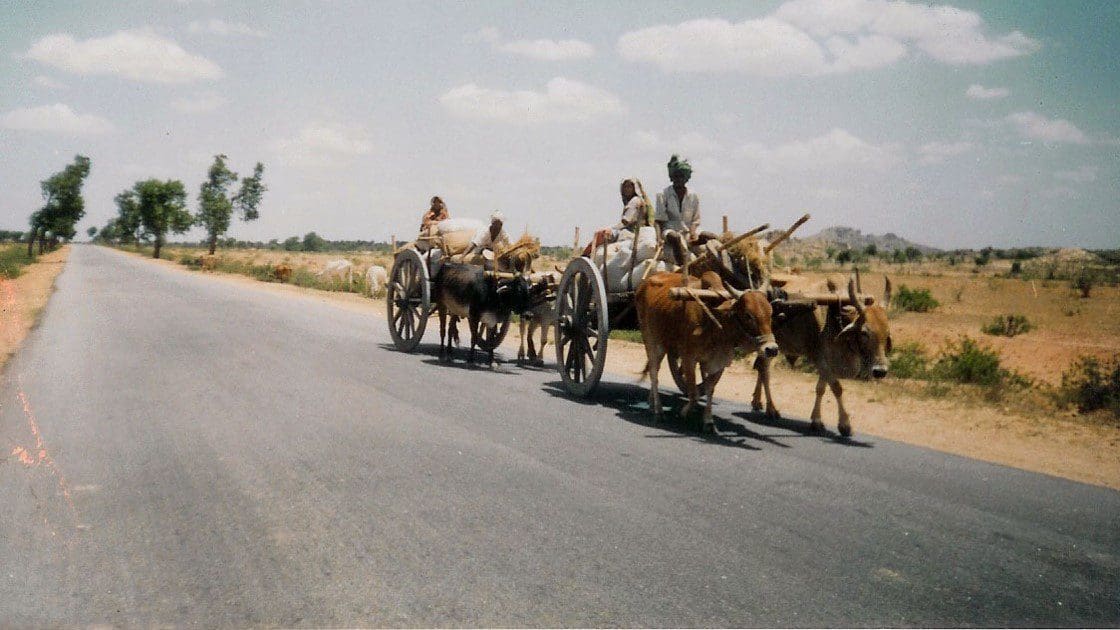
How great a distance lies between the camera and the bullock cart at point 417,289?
12.0 m

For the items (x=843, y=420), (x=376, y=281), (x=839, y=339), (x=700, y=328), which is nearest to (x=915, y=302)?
(x=376, y=281)

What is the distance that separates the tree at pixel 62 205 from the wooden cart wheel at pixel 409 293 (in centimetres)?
8437

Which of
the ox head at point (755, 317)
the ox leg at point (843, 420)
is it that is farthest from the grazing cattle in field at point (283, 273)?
the ox leg at point (843, 420)

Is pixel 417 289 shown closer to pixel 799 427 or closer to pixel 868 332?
pixel 799 427

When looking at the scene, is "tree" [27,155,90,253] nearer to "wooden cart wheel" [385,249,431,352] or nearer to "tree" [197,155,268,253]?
"tree" [197,155,268,253]

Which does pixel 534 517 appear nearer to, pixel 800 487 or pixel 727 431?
pixel 800 487

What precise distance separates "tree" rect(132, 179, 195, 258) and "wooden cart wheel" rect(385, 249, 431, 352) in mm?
80880

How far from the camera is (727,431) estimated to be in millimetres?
7379

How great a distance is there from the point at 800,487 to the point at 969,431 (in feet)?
13.6

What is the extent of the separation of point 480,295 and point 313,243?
5720 inches

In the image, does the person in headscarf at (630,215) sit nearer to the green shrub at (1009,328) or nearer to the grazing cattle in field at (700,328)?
Answer: the grazing cattle in field at (700,328)

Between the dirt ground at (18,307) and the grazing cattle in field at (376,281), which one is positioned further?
the grazing cattle in field at (376,281)

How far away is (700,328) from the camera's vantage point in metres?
7.14

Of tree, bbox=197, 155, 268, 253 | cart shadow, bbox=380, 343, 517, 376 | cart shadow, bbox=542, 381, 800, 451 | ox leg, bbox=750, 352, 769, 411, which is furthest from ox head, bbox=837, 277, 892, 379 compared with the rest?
tree, bbox=197, 155, 268, 253
